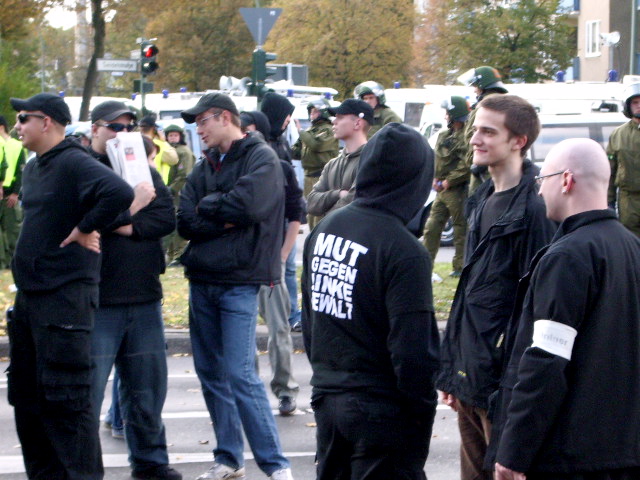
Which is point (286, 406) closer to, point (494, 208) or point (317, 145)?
point (494, 208)

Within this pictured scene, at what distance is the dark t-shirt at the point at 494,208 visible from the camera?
4469 mm

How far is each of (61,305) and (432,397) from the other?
2.10 m

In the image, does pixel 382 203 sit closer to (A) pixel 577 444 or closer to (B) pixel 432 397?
(B) pixel 432 397

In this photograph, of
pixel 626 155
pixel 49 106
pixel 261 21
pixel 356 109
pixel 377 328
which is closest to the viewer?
pixel 377 328

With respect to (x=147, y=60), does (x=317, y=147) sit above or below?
below

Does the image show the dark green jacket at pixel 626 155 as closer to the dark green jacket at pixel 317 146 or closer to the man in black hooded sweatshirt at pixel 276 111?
the man in black hooded sweatshirt at pixel 276 111

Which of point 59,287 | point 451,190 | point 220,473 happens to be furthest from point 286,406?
point 451,190

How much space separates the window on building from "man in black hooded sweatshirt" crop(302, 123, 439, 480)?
44.2m

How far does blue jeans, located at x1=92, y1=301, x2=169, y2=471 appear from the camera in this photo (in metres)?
5.95

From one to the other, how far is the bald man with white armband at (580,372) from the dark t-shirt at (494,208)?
0.99 metres

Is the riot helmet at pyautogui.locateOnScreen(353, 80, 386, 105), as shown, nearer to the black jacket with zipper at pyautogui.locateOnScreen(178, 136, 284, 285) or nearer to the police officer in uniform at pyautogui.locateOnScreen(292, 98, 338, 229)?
the police officer in uniform at pyautogui.locateOnScreen(292, 98, 338, 229)

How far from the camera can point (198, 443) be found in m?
6.81

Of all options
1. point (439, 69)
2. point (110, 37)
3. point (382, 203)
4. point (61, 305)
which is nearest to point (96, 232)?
point (61, 305)

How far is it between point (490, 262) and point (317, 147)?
960 cm
